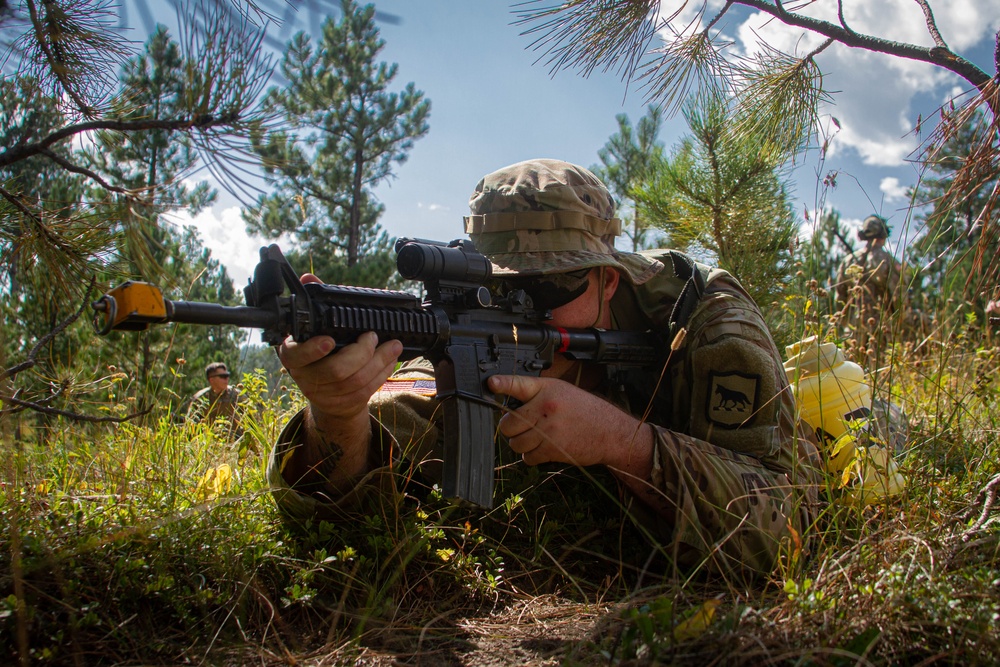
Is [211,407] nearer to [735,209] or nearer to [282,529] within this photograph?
[282,529]

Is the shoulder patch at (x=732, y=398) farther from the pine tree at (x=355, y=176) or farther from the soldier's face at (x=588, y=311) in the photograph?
the pine tree at (x=355, y=176)

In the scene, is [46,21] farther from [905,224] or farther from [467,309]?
[905,224]

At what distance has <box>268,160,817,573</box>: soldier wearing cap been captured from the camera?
227 centimetres

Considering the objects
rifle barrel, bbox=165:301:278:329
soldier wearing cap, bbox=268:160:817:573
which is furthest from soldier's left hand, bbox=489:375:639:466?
rifle barrel, bbox=165:301:278:329

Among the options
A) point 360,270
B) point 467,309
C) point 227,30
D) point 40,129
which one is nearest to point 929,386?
point 467,309

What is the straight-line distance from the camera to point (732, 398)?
258cm

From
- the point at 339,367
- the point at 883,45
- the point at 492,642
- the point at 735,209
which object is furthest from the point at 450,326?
the point at 735,209

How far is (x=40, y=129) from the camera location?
2215 millimetres

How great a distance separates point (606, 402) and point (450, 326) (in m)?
0.61

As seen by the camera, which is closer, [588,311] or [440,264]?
[440,264]

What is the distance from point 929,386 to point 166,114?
4376mm

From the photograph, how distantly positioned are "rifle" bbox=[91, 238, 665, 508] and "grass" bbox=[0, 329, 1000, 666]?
295mm

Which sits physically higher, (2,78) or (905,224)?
(2,78)

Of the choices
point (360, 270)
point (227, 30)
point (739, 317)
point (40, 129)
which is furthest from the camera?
point (360, 270)
